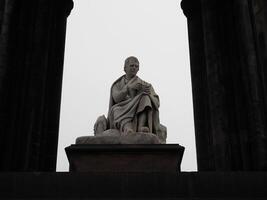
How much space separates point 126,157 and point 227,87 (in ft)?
13.0

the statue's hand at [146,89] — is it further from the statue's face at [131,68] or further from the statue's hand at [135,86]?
the statue's face at [131,68]

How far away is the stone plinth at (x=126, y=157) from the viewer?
7.54m

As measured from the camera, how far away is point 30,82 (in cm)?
1066

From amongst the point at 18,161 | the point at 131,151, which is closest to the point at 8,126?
the point at 18,161

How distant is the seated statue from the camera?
822 cm

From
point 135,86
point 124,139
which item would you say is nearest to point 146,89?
point 135,86

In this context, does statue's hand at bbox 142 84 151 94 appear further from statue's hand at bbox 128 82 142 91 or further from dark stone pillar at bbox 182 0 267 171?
dark stone pillar at bbox 182 0 267 171

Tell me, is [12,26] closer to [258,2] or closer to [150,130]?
[150,130]

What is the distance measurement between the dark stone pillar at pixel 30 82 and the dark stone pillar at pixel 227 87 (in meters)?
3.39

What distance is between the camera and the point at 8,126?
10.0 m

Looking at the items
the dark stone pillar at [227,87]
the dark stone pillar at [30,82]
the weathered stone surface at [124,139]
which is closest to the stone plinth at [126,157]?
the weathered stone surface at [124,139]

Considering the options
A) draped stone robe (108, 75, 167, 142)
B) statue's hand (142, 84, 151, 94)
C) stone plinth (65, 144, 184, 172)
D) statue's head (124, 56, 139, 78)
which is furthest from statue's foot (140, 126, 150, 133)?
statue's head (124, 56, 139, 78)

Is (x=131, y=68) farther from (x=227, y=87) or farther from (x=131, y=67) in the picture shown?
(x=227, y=87)

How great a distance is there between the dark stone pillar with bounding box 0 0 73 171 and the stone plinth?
2516 mm
